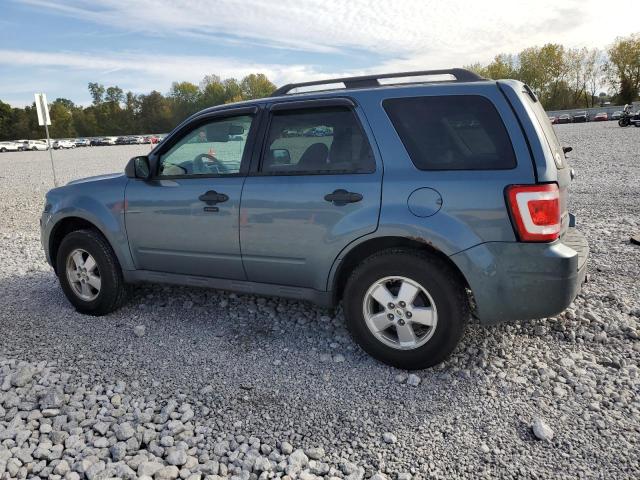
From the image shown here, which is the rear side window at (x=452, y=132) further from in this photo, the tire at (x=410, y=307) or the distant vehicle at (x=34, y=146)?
the distant vehicle at (x=34, y=146)

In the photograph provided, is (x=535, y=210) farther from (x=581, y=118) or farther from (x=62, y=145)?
(x=62, y=145)

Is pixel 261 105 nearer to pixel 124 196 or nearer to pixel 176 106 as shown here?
pixel 124 196

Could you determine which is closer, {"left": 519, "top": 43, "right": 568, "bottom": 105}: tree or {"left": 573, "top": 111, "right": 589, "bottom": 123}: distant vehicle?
{"left": 573, "top": 111, "right": 589, "bottom": 123}: distant vehicle

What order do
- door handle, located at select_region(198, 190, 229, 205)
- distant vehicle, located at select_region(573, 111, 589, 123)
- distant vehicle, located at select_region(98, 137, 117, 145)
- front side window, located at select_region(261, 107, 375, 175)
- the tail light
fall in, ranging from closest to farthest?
the tail light < front side window, located at select_region(261, 107, 375, 175) < door handle, located at select_region(198, 190, 229, 205) < distant vehicle, located at select_region(573, 111, 589, 123) < distant vehicle, located at select_region(98, 137, 117, 145)

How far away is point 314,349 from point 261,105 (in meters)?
1.95

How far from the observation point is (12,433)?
2928 millimetres

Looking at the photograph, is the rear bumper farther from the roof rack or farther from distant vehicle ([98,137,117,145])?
distant vehicle ([98,137,117,145])

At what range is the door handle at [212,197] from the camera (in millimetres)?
3934

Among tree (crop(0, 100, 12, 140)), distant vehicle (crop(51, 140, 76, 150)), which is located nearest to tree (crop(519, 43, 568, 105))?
distant vehicle (crop(51, 140, 76, 150))

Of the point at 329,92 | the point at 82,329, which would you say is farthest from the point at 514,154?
the point at 82,329

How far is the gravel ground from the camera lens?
2654mm

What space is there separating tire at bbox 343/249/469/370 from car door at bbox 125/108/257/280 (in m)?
1.04

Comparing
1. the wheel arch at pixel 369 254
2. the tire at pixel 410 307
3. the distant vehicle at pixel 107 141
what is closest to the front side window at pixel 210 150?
the wheel arch at pixel 369 254

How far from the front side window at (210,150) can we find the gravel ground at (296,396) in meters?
1.34
